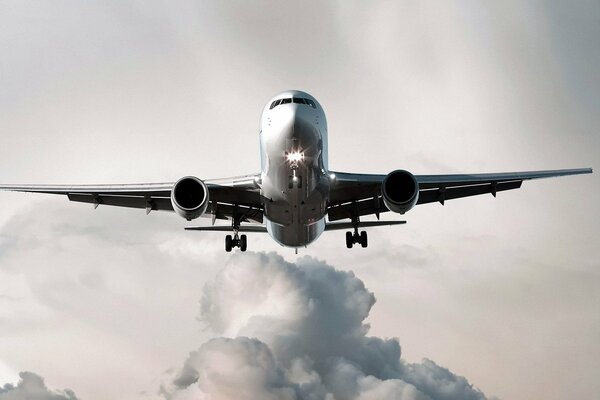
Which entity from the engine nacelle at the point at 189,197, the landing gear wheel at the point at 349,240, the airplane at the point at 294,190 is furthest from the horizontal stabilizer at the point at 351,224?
the engine nacelle at the point at 189,197

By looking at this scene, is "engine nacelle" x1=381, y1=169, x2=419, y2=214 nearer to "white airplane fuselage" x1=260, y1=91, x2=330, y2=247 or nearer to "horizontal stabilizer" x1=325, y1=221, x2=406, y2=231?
"white airplane fuselage" x1=260, y1=91, x2=330, y2=247

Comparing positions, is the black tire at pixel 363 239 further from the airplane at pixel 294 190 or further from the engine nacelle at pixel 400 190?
the engine nacelle at pixel 400 190

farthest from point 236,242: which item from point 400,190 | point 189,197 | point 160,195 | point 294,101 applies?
point 294,101

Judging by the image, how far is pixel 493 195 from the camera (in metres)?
32.8

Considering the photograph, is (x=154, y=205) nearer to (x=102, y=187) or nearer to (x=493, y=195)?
(x=102, y=187)

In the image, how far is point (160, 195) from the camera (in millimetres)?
31578

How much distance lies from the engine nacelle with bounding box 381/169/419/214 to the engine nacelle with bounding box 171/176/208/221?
254 inches

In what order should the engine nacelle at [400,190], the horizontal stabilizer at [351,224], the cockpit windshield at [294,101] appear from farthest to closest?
the horizontal stabilizer at [351,224] → the engine nacelle at [400,190] → the cockpit windshield at [294,101]

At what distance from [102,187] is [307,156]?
10.3m

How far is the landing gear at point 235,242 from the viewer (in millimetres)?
35406

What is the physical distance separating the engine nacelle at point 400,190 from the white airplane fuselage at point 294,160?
7.09 feet

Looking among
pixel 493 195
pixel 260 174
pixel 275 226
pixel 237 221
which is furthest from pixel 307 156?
pixel 493 195

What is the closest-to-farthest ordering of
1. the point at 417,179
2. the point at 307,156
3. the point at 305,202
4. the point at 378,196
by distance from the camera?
the point at 307,156 < the point at 305,202 < the point at 417,179 < the point at 378,196

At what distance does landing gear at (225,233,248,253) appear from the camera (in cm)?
3541
